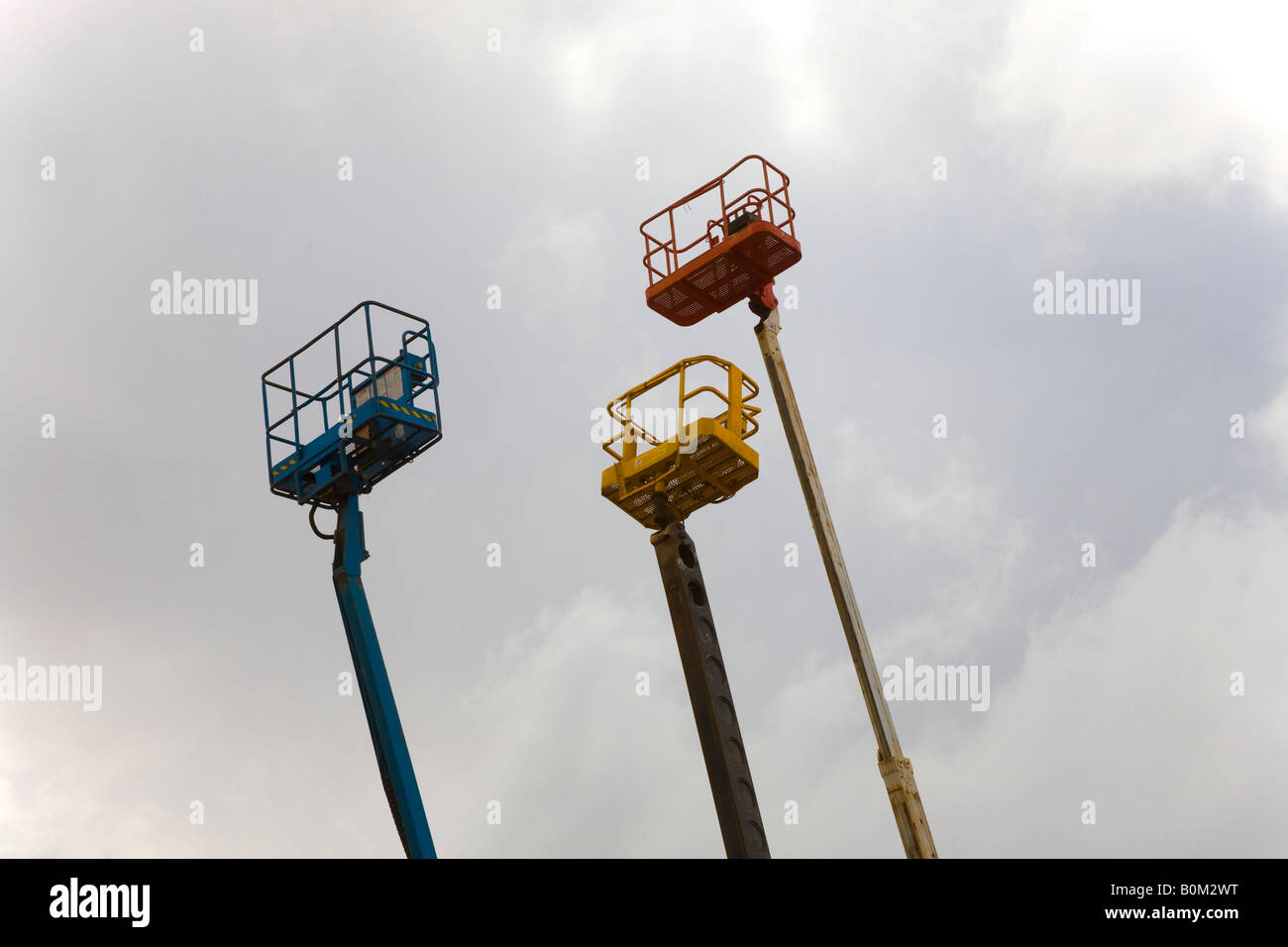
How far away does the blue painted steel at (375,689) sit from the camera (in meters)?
21.6

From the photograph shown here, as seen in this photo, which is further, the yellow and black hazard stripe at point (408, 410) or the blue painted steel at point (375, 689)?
the yellow and black hazard stripe at point (408, 410)

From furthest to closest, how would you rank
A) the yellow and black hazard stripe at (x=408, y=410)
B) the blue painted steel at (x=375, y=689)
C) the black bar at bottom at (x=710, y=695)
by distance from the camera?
the yellow and black hazard stripe at (x=408, y=410), the blue painted steel at (x=375, y=689), the black bar at bottom at (x=710, y=695)

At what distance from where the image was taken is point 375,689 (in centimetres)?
2239

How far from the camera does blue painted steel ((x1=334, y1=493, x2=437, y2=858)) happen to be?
21.6m

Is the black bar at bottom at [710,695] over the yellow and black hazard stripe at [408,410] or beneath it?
beneath

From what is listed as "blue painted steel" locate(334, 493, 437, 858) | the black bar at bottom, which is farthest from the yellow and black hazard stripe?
the black bar at bottom

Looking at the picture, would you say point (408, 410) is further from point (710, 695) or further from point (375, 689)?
point (710, 695)

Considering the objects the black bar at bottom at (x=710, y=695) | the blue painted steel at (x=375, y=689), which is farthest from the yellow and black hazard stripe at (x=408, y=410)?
the black bar at bottom at (x=710, y=695)

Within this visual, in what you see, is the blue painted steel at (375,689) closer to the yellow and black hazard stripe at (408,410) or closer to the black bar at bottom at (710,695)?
the yellow and black hazard stripe at (408,410)

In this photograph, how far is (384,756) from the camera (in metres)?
22.0
